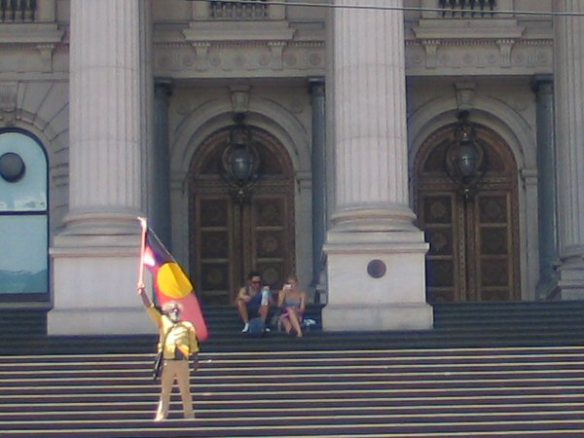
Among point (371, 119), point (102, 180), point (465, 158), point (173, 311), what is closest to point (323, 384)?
point (173, 311)

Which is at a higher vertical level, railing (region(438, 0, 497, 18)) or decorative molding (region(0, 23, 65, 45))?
railing (region(438, 0, 497, 18))

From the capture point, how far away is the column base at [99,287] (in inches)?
1444

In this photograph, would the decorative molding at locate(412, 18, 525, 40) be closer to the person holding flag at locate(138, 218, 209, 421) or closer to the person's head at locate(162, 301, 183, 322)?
the person holding flag at locate(138, 218, 209, 421)

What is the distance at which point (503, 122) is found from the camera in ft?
144

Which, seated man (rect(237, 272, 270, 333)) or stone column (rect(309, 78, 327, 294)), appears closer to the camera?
seated man (rect(237, 272, 270, 333))

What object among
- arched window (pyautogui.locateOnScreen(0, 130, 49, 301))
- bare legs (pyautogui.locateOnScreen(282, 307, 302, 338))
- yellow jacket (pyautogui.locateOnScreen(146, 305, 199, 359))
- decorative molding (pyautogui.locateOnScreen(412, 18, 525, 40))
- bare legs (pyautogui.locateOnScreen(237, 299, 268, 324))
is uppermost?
decorative molding (pyautogui.locateOnScreen(412, 18, 525, 40))

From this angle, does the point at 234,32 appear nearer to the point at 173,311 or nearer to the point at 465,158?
the point at 465,158

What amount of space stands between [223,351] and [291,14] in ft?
36.8

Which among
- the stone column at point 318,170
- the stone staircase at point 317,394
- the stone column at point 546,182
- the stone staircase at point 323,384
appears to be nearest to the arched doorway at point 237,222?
the stone column at point 318,170

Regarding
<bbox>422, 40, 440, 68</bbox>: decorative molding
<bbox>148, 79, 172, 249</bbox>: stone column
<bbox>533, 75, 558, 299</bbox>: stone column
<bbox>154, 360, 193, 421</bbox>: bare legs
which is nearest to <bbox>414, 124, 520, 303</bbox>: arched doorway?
<bbox>533, 75, 558, 299</bbox>: stone column

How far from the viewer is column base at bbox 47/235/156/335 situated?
36688 millimetres

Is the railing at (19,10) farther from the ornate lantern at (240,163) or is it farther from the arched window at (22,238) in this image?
the ornate lantern at (240,163)

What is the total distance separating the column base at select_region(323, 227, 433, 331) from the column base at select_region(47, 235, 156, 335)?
328 cm

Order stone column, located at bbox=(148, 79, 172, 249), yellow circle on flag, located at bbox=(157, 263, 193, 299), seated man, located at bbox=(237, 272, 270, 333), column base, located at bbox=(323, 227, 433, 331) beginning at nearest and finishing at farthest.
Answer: yellow circle on flag, located at bbox=(157, 263, 193, 299)
seated man, located at bbox=(237, 272, 270, 333)
column base, located at bbox=(323, 227, 433, 331)
stone column, located at bbox=(148, 79, 172, 249)
